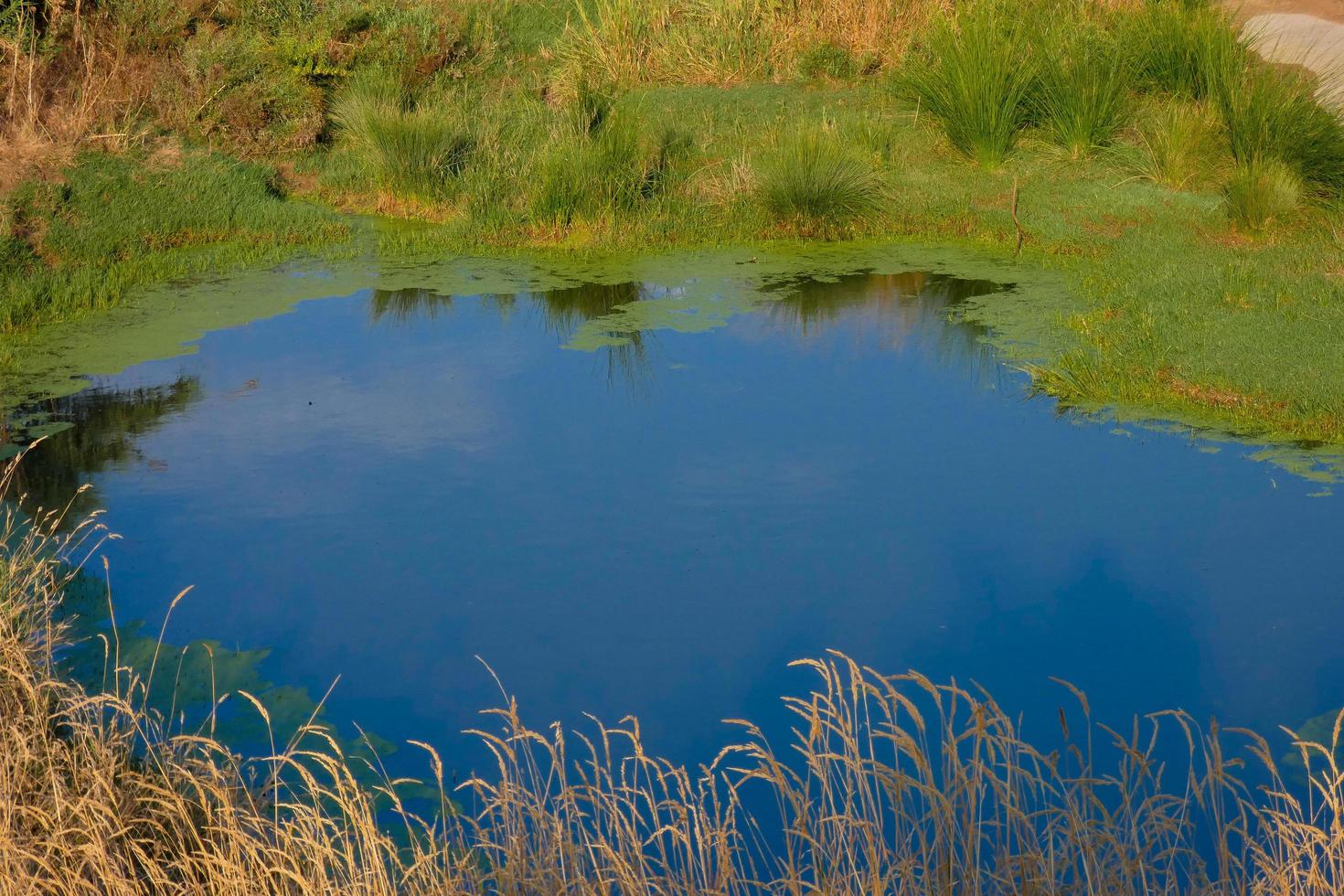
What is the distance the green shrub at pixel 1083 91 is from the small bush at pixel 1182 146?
1.64 feet

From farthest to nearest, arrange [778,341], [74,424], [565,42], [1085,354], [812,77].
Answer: [565,42]
[812,77]
[778,341]
[1085,354]
[74,424]

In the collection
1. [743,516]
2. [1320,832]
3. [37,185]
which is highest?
[37,185]

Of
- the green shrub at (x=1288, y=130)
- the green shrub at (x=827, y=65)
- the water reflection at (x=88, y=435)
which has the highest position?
the green shrub at (x=827, y=65)

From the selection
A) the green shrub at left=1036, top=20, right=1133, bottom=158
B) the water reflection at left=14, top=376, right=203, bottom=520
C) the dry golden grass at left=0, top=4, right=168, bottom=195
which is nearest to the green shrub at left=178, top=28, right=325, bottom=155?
the dry golden grass at left=0, top=4, right=168, bottom=195

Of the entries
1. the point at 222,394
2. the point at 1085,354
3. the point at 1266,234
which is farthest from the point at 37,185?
the point at 1266,234

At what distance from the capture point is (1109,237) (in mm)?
8180

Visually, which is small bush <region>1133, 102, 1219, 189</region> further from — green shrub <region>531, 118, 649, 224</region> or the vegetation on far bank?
green shrub <region>531, 118, 649, 224</region>

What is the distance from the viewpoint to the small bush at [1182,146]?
28.6 feet

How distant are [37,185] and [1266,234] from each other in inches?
286

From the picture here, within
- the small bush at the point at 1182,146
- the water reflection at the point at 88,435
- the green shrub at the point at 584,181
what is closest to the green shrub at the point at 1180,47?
the small bush at the point at 1182,146

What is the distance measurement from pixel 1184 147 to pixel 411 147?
5.12 m

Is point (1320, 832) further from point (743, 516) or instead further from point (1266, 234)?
point (1266, 234)

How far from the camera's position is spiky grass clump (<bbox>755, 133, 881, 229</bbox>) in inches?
345

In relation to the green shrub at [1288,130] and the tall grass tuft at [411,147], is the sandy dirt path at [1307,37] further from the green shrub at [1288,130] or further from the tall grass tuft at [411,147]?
the tall grass tuft at [411,147]
